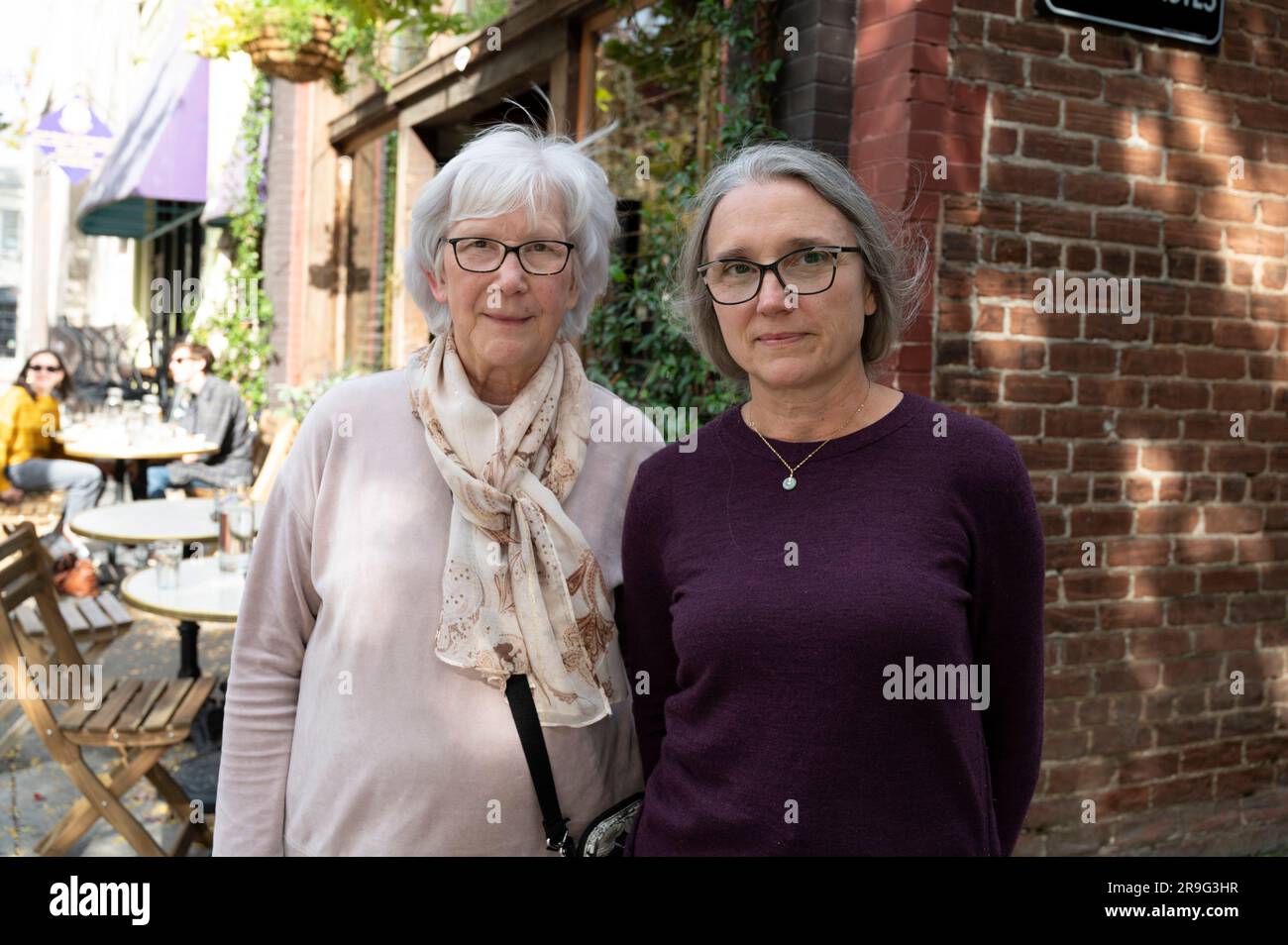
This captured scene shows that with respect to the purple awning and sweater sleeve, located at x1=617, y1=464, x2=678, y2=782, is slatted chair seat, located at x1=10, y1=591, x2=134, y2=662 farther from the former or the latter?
the purple awning

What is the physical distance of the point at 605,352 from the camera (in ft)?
16.5

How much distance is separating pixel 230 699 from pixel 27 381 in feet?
24.7

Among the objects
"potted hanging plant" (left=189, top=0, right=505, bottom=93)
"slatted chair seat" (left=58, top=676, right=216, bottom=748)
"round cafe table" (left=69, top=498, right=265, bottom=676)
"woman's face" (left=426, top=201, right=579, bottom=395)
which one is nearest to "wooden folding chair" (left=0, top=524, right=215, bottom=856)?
"slatted chair seat" (left=58, top=676, right=216, bottom=748)

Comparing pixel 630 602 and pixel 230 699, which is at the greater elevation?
pixel 630 602

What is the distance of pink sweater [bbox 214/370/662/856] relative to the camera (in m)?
1.86

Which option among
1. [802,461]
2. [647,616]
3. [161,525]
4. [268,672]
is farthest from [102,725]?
[802,461]

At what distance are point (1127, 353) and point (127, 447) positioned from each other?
6.83 metres

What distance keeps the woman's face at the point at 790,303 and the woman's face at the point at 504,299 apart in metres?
0.32

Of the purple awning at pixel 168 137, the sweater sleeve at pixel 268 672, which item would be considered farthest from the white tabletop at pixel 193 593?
the purple awning at pixel 168 137

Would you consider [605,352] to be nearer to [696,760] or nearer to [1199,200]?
[1199,200]

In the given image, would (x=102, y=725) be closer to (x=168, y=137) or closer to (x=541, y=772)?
(x=541, y=772)

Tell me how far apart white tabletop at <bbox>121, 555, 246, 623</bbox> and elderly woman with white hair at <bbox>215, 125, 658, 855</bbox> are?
199 centimetres

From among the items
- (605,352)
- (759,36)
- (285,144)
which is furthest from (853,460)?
(285,144)

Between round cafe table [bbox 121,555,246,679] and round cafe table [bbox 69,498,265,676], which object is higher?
round cafe table [bbox 69,498,265,676]
